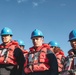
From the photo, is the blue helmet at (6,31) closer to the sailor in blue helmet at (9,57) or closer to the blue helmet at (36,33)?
the sailor in blue helmet at (9,57)

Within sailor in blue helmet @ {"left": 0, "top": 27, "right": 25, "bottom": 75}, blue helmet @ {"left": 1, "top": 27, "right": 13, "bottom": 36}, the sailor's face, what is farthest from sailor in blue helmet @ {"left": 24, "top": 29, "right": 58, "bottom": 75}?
blue helmet @ {"left": 1, "top": 27, "right": 13, "bottom": 36}

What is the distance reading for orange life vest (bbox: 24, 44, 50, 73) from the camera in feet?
31.5

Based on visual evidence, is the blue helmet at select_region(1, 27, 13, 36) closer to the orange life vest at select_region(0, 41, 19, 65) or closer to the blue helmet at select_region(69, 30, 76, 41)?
the orange life vest at select_region(0, 41, 19, 65)

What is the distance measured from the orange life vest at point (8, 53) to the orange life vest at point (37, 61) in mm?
680

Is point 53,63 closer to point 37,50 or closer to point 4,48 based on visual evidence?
point 37,50

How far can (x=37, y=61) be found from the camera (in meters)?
9.73

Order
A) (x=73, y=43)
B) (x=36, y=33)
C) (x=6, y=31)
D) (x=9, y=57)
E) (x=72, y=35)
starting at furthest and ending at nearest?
(x=6, y=31)
(x=9, y=57)
(x=36, y=33)
(x=72, y=35)
(x=73, y=43)

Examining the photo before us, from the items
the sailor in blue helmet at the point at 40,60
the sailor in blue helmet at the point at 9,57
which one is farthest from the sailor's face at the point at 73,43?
the sailor in blue helmet at the point at 9,57

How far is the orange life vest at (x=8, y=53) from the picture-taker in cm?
1042

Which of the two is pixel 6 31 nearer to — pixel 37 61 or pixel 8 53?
pixel 8 53

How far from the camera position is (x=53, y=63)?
9531 millimetres

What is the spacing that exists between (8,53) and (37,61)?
1281mm

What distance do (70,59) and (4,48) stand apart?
113 inches

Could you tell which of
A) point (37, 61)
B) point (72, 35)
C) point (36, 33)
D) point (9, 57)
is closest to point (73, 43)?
point (72, 35)
